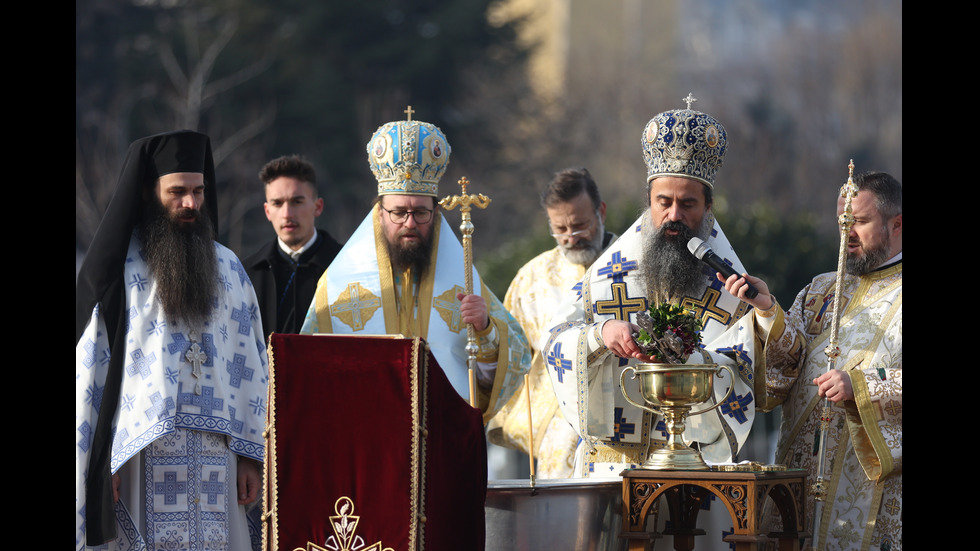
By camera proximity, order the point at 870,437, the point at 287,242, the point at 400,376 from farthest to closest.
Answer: the point at 287,242
the point at 870,437
the point at 400,376

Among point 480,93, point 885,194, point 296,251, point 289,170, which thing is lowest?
point 296,251

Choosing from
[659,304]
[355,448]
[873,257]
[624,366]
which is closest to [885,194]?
[873,257]

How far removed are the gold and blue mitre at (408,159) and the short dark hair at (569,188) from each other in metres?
1.31

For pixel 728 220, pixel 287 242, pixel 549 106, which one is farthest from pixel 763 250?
pixel 549 106

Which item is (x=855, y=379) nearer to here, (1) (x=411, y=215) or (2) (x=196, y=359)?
(1) (x=411, y=215)

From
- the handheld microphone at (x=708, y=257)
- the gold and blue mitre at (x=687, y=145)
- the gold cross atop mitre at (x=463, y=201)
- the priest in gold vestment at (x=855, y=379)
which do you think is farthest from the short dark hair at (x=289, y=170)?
the priest in gold vestment at (x=855, y=379)

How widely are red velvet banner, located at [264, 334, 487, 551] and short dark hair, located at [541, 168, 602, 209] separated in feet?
9.54

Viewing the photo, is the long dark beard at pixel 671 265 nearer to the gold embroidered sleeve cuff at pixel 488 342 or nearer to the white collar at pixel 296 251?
the gold embroidered sleeve cuff at pixel 488 342

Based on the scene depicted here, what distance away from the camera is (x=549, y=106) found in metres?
27.7

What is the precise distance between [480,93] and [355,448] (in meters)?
21.8

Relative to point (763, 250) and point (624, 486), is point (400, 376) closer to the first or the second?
point (624, 486)

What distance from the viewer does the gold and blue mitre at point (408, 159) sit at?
19.5 ft

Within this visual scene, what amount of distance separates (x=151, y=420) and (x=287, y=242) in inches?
84.9

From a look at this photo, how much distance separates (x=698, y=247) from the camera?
5.12m
